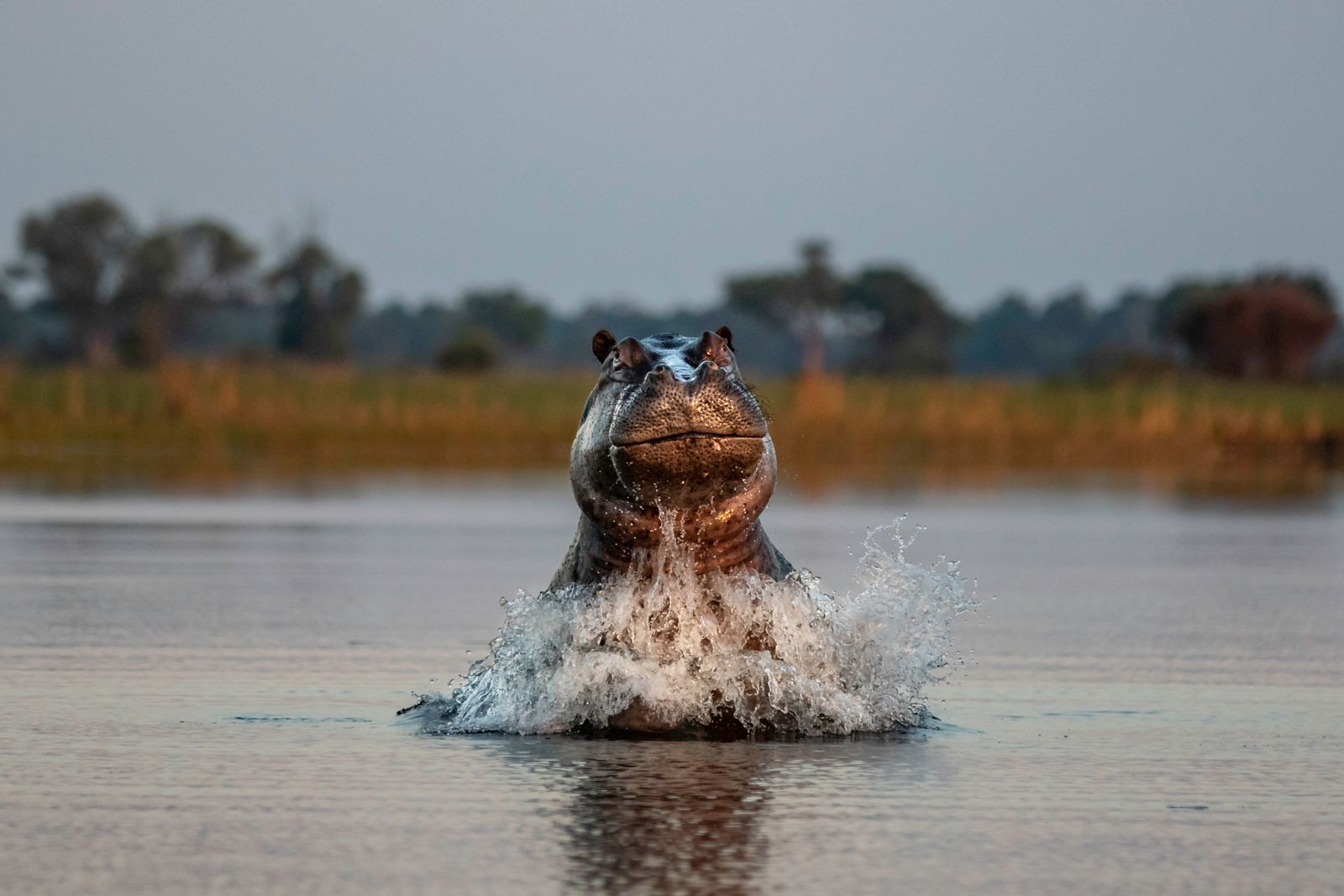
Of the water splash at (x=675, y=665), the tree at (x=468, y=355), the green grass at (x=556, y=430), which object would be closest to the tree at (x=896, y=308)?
the tree at (x=468, y=355)

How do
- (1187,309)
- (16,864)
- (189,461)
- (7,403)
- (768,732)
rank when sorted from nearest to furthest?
(16,864), (768,732), (189,461), (7,403), (1187,309)

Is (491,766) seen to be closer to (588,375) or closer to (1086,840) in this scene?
(1086,840)

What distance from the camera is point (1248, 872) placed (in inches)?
184

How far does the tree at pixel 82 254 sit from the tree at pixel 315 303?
766 cm

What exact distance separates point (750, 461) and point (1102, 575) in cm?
719

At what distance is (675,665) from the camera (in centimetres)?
658

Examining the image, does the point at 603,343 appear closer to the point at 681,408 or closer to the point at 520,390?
the point at 681,408

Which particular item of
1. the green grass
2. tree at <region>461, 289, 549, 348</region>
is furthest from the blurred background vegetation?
tree at <region>461, 289, 549, 348</region>

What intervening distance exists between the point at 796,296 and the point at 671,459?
212 ft

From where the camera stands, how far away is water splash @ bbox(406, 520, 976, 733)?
21.4 ft

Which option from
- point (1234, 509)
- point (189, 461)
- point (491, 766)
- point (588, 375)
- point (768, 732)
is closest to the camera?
point (491, 766)

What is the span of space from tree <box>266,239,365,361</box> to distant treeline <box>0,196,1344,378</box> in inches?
1.4

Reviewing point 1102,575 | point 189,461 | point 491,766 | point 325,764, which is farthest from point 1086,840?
point 189,461

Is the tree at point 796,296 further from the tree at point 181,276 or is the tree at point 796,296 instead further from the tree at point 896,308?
the tree at point 181,276
